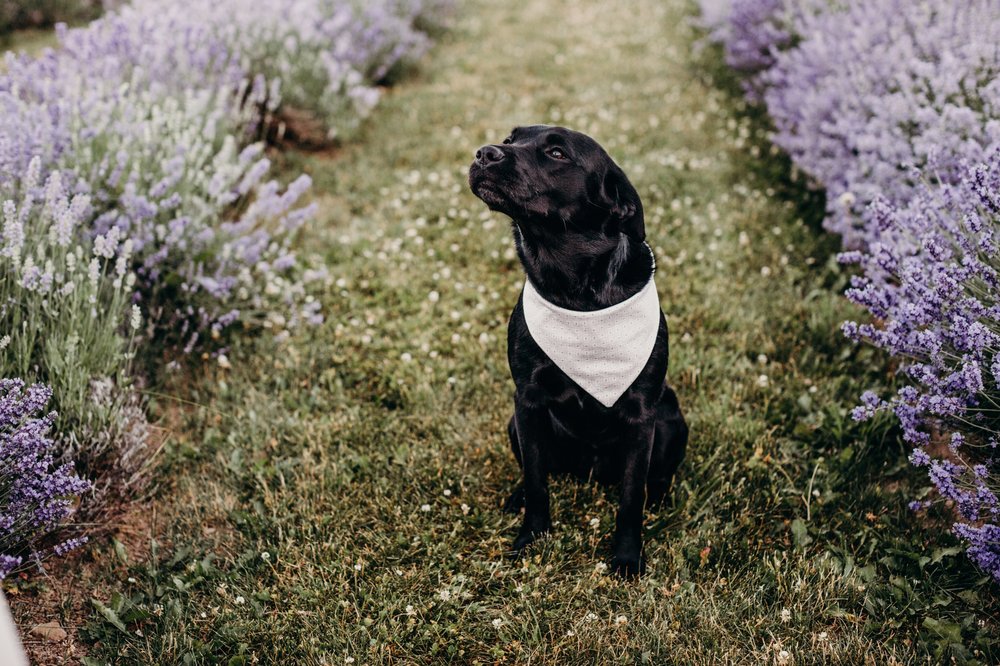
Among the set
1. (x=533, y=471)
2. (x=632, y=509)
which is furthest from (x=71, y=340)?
(x=632, y=509)

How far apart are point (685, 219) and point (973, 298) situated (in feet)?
9.95

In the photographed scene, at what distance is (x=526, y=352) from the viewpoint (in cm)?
301

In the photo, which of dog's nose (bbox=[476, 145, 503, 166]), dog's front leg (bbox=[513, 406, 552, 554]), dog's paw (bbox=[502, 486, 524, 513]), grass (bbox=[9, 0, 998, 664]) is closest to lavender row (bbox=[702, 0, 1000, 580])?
grass (bbox=[9, 0, 998, 664])

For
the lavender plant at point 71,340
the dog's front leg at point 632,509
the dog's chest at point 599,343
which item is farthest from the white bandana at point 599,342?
the lavender plant at point 71,340

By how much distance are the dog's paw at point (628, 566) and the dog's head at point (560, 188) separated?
1.36 meters

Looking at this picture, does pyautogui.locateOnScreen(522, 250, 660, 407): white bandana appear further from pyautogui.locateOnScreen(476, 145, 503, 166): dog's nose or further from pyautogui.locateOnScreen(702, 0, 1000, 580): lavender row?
pyautogui.locateOnScreen(702, 0, 1000, 580): lavender row

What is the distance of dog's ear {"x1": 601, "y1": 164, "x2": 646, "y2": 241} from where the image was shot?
284 centimetres

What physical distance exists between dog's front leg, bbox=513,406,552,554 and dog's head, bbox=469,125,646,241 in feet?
2.60

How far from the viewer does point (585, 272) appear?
2947 millimetres

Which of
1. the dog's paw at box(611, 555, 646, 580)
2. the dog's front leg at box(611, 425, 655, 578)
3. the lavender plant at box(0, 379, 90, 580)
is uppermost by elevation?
the lavender plant at box(0, 379, 90, 580)

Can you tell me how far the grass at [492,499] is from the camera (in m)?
2.87

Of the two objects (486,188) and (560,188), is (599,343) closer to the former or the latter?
(560,188)

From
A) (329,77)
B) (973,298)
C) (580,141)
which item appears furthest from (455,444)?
(329,77)

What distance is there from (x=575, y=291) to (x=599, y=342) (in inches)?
9.7
